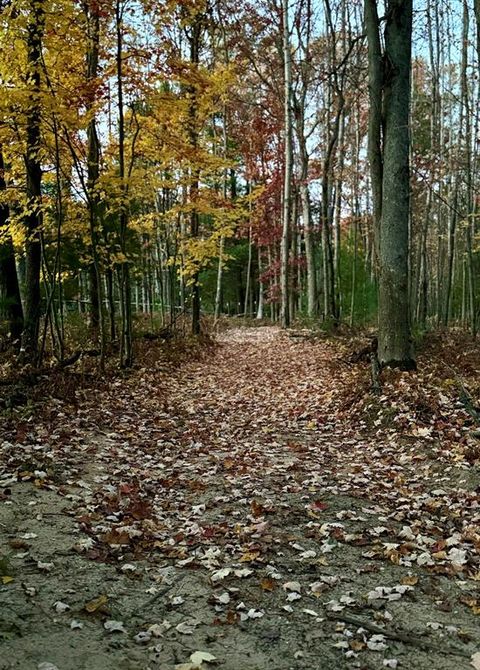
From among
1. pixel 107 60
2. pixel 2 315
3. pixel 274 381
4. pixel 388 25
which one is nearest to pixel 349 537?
pixel 274 381

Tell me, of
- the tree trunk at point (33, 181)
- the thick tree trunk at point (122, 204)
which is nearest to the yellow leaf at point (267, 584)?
the tree trunk at point (33, 181)

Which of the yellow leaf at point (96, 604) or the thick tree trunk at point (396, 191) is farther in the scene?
the thick tree trunk at point (396, 191)

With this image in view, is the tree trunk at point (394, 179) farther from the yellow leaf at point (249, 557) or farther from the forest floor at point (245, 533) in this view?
the yellow leaf at point (249, 557)

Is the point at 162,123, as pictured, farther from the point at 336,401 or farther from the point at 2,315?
the point at 336,401

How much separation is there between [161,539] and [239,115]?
24380mm

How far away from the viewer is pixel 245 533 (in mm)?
4559

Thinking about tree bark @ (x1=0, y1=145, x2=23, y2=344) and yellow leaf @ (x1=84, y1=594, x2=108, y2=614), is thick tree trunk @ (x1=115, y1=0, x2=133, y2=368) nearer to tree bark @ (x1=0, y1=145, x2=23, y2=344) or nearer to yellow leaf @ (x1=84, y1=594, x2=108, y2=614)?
tree bark @ (x1=0, y1=145, x2=23, y2=344)

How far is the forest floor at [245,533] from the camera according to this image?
311 centimetres

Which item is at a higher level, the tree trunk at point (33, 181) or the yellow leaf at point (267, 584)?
the tree trunk at point (33, 181)

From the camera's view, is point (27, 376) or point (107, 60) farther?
point (107, 60)

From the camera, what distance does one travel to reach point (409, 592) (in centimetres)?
371

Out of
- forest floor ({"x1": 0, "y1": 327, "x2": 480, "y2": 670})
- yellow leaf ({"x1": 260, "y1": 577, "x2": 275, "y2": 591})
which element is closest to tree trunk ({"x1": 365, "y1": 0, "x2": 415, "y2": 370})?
forest floor ({"x1": 0, "y1": 327, "x2": 480, "y2": 670})

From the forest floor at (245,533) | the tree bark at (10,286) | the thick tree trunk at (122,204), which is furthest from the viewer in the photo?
the tree bark at (10,286)

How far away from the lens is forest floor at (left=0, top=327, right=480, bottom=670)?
3.11 m
